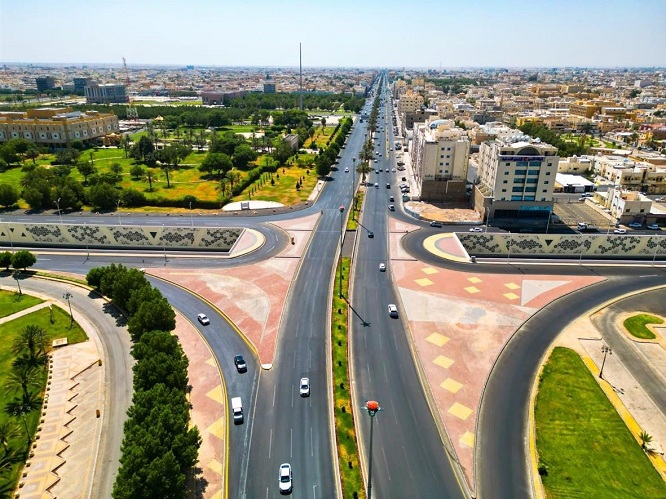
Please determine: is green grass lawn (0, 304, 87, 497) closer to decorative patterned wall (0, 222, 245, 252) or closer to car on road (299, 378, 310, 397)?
decorative patterned wall (0, 222, 245, 252)

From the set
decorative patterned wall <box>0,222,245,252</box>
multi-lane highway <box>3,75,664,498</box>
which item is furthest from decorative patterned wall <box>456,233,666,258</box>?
decorative patterned wall <box>0,222,245,252</box>

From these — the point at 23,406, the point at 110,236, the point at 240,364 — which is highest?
the point at 110,236

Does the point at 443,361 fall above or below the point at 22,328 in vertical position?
above

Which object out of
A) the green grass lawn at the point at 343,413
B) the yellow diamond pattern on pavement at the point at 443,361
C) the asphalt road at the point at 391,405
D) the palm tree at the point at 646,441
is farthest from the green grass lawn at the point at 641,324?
the green grass lawn at the point at 343,413

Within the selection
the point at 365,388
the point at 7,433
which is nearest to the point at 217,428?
the point at 365,388

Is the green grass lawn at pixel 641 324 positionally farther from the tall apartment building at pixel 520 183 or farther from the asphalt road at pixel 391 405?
the tall apartment building at pixel 520 183

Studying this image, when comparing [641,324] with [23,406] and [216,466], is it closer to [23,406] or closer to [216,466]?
[216,466]

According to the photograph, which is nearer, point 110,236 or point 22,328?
point 22,328

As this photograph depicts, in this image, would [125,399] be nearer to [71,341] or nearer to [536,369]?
[71,341]
